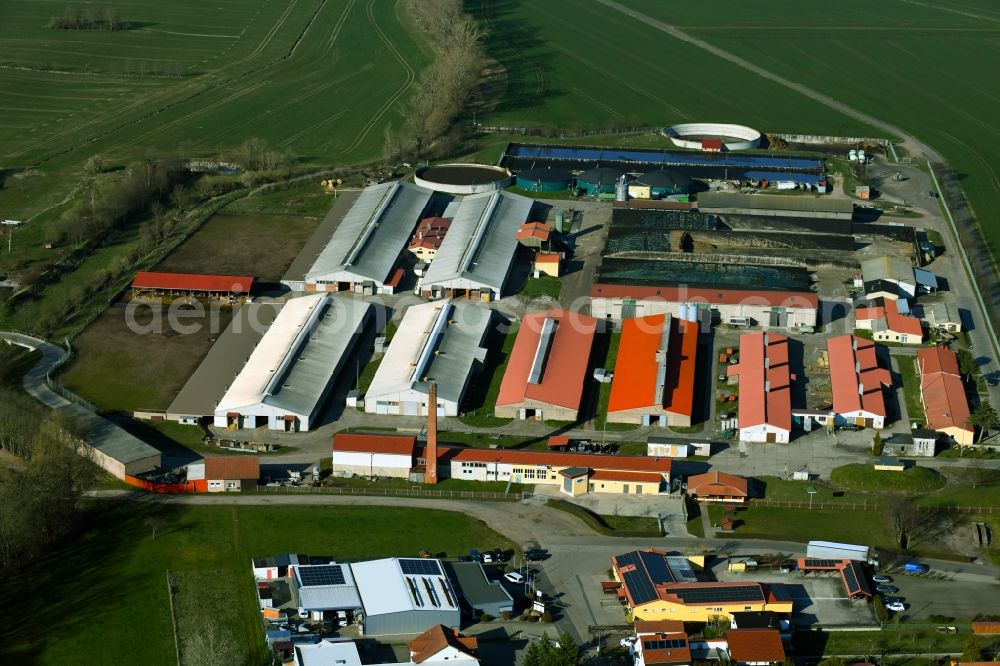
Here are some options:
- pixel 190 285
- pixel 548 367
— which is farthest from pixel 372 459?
pixel 190 285

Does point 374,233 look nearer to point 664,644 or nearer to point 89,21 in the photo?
point 664,644

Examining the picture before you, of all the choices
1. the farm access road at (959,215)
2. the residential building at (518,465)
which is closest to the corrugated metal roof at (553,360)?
the residential building at (518,465)

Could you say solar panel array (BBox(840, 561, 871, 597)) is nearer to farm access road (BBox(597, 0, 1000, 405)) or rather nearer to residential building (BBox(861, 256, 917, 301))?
farm access road (BBox(597, 0, 1000, 405))

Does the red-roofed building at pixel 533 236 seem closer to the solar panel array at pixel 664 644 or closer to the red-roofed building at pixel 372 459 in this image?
the red-roofed building at pixel 372 459

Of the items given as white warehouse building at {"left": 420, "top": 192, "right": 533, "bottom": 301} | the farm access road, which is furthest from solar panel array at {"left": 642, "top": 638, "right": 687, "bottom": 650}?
white warehouse building at {"left": 420, "top": 192, "right": 533, "bottom": 301}

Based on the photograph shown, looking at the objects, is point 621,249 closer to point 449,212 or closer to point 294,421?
point 449,212

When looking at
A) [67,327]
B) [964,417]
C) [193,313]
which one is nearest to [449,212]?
[193,313]
